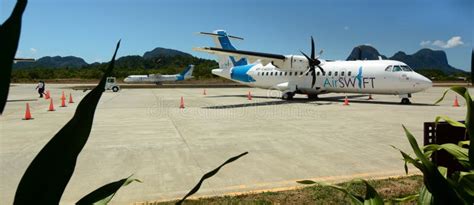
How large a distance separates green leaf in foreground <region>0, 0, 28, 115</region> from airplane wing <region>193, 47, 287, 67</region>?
17.7m

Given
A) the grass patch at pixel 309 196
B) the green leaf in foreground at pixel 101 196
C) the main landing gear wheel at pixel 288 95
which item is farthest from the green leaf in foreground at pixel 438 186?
the main landing gear wheel at pixel 288 95

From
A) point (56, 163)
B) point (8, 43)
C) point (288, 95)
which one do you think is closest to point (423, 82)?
point (288, 95)

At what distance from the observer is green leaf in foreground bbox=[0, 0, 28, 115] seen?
64cm

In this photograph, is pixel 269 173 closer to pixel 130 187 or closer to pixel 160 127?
pixel 130 187

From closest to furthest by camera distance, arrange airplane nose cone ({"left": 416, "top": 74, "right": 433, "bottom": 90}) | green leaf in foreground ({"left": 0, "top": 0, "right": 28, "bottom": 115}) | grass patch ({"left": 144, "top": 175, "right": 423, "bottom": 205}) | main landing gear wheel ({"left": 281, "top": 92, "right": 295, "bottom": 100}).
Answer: green leaf in foreground ({"left": 0, "top": 0, "right": 28, "bottom": 115}) < grass patch ({"left": 144, "top": 175, "right": 423, "bottom": 205}) < airplane nose cone ({"left": 416, "top": 74, "right": 433, "bottom": 90}) < main landing gear wheel ({"left": 281, "top": 92, "right": 295, "bottom": 100})

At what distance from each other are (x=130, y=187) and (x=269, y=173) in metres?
1.92

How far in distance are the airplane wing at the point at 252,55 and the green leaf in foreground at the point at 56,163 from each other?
57.7ft

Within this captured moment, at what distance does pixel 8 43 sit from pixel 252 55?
1869 cm

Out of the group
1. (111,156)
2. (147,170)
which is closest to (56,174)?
(147,170)

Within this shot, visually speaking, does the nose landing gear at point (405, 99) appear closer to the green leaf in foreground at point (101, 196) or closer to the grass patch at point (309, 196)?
the grass patch at point (309, 196)

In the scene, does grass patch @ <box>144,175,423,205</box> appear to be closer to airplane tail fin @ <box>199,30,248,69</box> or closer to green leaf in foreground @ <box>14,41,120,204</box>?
green leaf in foreground @ <box>14,41,120,204</box>

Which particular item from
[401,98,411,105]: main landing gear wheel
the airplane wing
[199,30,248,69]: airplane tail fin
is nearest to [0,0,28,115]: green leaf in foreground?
the airplane wing

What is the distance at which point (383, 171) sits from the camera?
211 inches

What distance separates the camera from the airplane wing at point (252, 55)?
1831cm
